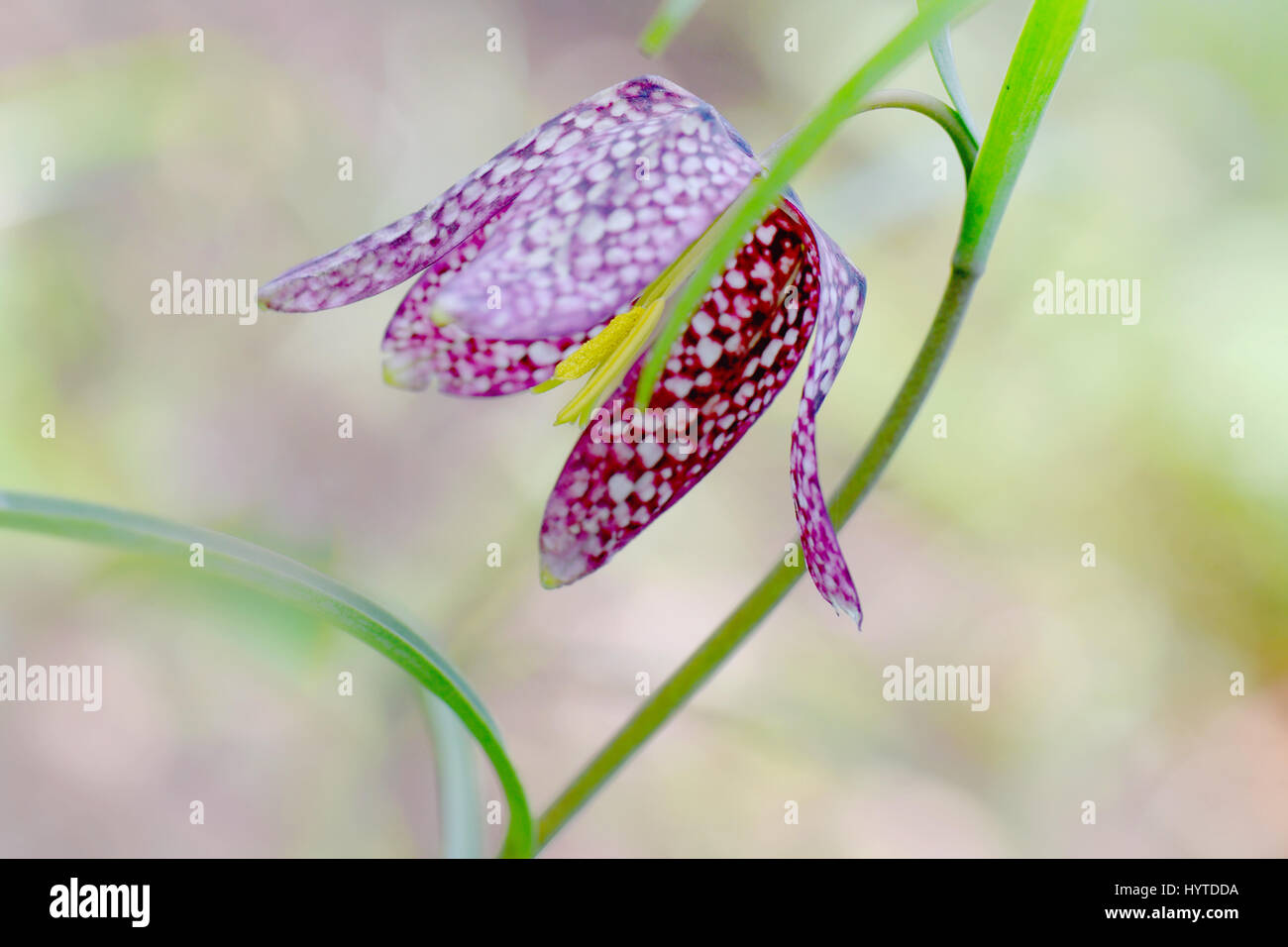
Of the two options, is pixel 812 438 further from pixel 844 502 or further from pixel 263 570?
pixel 263 570

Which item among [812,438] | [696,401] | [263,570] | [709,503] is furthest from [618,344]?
[709,503]

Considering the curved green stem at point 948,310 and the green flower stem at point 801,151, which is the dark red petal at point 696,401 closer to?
the curved green stem at point 948,310

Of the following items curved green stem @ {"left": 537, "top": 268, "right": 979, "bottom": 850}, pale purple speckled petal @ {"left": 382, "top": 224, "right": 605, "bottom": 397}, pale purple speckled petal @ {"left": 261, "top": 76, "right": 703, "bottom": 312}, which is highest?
pale purple speckled petal @ {"left": 261, "top": 76, "right": 703, "bottom": 312}

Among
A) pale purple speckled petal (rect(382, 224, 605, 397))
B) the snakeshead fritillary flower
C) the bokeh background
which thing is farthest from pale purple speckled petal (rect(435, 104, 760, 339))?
the bokeh background

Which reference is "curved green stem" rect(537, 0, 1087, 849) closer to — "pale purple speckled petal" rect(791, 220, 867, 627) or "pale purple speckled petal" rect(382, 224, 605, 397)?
"pale purple speckled petal" rect(791, 220, 867, 627)
